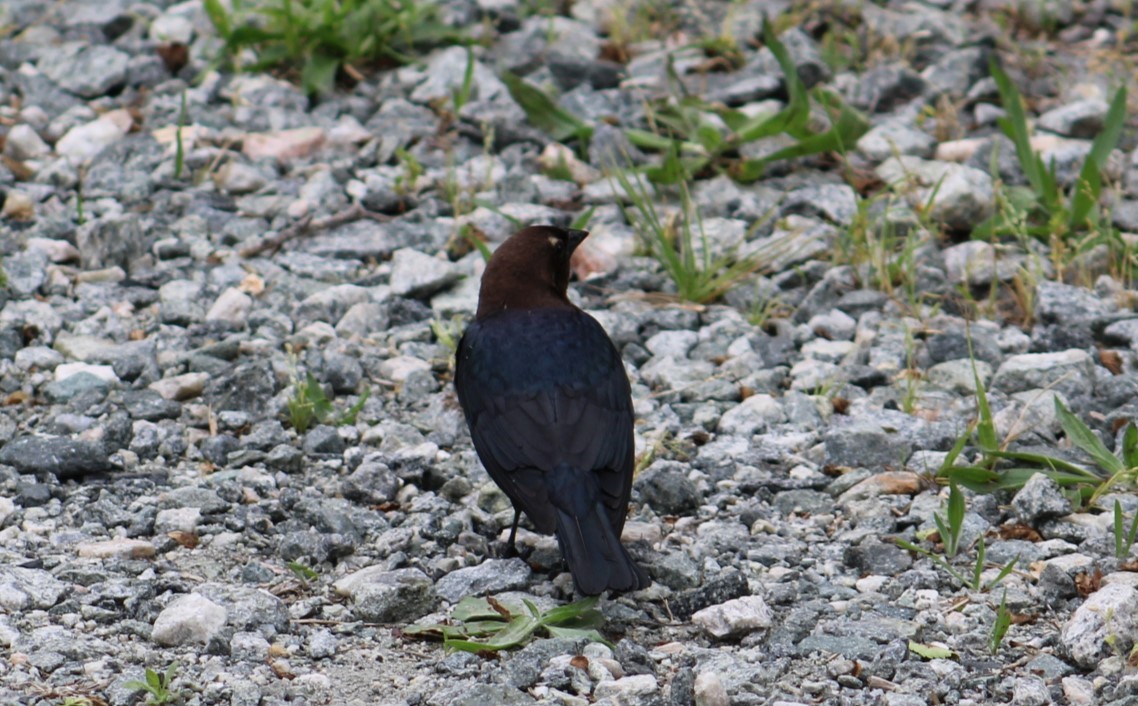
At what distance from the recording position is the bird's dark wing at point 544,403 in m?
3.99

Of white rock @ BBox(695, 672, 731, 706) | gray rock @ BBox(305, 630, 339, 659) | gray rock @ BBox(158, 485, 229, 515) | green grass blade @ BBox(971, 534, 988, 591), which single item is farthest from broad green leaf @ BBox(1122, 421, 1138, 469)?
gray rock @ BBox(158, 485, 229, 515)

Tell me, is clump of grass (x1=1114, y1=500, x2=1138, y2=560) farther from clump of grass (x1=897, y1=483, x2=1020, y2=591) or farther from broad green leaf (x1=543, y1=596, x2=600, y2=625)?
broad green leaf (x1=543, y1=596, x2=600, y2=625)

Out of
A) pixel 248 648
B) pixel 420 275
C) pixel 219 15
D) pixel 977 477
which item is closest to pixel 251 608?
pixel 248 648

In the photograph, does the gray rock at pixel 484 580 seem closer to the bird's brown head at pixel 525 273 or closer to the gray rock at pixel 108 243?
the bird's brown head at pixel 525 273

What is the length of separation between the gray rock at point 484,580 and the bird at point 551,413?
6.2 inches

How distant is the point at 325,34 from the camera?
7.01m

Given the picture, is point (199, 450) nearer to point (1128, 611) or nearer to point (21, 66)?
point (1128, 611)

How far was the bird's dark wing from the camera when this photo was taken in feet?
13.1

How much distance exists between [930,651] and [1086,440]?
43.5 inches

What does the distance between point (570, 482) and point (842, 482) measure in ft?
2.99

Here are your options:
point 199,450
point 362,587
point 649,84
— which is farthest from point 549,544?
point 649,84

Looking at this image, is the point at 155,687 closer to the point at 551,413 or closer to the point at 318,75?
the point at 551,413

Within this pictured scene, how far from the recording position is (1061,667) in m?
3.37

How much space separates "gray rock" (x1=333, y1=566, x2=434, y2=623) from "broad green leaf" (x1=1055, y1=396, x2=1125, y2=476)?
5.94ft
